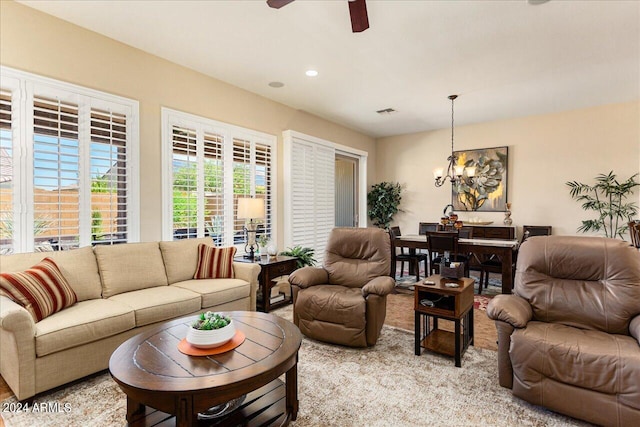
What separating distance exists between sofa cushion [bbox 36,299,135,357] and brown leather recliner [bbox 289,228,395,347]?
4.83ft

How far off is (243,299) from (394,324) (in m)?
1.69

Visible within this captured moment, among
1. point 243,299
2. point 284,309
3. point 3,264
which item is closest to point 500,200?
point 284,309

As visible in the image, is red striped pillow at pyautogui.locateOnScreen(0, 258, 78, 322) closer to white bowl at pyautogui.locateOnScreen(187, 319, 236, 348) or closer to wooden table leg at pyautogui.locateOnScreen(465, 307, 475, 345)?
white bowl at pyautogui.locateOnScreen(187, 319, 236, 348)

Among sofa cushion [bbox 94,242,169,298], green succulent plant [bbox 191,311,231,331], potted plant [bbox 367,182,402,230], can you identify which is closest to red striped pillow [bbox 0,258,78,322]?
sofa cushion [bbox 94,242,169,298]

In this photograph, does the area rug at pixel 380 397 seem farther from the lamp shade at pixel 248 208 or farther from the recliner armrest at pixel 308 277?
the lamp shade at pixel 248 208

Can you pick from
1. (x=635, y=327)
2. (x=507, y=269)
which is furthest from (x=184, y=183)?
(x=507, y=269)

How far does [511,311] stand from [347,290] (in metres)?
1.46

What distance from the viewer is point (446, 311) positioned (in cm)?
271

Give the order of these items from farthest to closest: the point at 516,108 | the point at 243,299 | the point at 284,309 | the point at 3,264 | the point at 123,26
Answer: the point at 516,108 < the point at 284,309 < the point at 243,299 < the point at 123,26 < the point at 3,264

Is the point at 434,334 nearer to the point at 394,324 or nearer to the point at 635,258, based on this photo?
the point at 394,324

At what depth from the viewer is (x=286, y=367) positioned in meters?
1.78

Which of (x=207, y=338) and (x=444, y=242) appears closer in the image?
(x=207, y=338)

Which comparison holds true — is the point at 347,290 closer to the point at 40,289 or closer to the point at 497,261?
the point at 40,289

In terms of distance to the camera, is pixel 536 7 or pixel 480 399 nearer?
Result: pixel 480 399
